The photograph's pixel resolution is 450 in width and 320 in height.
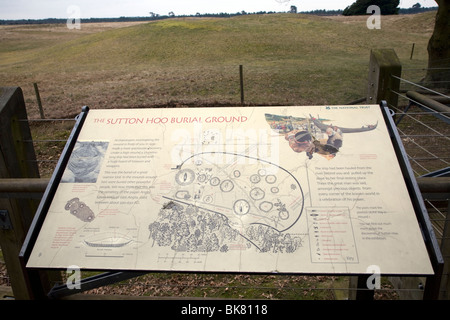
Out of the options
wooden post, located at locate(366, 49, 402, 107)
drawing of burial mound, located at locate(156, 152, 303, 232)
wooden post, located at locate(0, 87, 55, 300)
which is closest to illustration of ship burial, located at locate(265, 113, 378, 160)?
drawing of burial mound, located at locate(156, 152, 303, 232)

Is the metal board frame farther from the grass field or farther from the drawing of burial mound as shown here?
the grass field

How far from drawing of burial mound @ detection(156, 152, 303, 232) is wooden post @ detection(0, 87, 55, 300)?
1.25 meters

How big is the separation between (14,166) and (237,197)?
166cm

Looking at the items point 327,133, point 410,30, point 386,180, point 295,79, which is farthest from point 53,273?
point 410,30

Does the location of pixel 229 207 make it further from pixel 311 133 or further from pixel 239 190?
pixel 311 133

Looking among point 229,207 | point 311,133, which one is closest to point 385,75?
point 311,133

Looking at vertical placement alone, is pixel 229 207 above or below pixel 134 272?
above

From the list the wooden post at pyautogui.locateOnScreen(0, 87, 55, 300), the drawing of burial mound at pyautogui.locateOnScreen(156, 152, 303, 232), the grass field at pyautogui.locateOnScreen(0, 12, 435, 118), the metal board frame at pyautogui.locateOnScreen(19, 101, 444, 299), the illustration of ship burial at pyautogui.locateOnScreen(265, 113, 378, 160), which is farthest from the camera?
the grass field at pyautogui.locateOnScreen(0, 12, 435, 118)

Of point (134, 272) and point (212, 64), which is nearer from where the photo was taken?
point (134, 272)

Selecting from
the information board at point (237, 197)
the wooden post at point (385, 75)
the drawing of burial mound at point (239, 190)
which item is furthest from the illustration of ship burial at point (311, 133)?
the wooden post at point (385, 75)

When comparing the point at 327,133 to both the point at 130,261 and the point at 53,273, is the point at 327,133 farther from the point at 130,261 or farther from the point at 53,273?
the point at 53,273

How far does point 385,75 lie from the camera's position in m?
3.30

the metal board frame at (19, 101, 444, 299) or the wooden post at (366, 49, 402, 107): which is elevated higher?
the wooden post at (366, 49, 402, 107)

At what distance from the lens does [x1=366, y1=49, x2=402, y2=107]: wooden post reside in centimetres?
328
